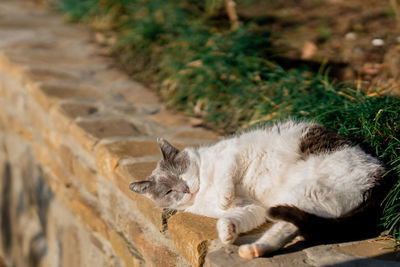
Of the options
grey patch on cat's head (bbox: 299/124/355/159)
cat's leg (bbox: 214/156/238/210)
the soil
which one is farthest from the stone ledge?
the soil

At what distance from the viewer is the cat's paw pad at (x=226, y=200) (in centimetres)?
200

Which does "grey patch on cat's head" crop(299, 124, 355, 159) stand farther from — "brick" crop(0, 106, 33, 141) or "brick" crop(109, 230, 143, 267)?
"brick" crop(0, 106, 33, 141)

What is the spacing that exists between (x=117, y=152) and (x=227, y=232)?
46.5 inches

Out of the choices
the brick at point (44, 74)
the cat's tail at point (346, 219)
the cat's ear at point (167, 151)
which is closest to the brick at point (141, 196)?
the cat's ear at point (167, 151)

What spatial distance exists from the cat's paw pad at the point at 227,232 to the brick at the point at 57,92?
7.44ft

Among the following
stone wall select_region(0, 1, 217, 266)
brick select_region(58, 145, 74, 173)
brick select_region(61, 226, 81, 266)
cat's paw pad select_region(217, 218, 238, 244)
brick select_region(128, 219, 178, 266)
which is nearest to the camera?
cat's paw pad select_region(217, 218, 238, 244)

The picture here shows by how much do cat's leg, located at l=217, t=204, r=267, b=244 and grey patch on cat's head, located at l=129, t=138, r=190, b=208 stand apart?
31 cm

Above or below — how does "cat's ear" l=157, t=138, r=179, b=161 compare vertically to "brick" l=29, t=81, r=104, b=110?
below

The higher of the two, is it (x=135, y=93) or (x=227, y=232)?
(x=135, y=93)

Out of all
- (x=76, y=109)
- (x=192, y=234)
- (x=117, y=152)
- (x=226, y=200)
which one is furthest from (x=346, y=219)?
(x=76, y=109)

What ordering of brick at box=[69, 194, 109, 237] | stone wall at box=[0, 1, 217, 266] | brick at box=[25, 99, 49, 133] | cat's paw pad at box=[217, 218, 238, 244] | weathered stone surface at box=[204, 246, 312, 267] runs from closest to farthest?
1. weathered stone surface at box=[204, 246, 312, 267]
2. cat's paw pad at box=[217, 218, 238, 244]
3. stone wall at box=[0, 1, 217, 266]
4. brick at box=[69, 194, 109, 237]
5. brick at box=[25, 99, 49, 133]

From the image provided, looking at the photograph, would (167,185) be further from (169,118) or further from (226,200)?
(169,118)

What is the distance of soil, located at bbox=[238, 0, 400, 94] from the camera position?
3.68 m

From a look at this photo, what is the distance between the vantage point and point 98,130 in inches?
123
